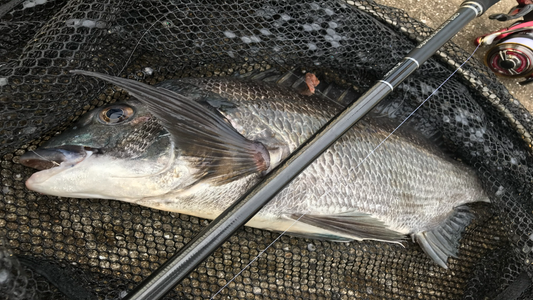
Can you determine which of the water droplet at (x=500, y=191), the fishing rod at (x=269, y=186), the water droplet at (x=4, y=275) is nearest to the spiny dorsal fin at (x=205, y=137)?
the fishing rod at (x=269, y=186)

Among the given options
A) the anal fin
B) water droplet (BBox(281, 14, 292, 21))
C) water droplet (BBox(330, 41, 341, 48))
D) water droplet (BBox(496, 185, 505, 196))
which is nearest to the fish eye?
water droplet (BBox(281, 14, 292, 21))

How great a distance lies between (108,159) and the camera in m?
1.29

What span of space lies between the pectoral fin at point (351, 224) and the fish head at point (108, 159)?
1.99ft

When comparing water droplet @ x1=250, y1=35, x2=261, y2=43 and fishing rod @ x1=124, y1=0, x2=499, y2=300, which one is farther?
water droplet @ x1=250, y1=35, x2=261, y2=43

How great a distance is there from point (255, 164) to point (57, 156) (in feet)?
2.35

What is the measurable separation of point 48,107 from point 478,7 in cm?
180

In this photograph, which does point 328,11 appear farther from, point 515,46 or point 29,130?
point 29,130

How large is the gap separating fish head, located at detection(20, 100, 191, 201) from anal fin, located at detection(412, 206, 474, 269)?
139cm

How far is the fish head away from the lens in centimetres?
125

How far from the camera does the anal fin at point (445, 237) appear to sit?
1.92 m

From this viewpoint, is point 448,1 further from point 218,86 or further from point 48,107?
point 48,107

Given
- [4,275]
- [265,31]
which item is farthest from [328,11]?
[4,275]

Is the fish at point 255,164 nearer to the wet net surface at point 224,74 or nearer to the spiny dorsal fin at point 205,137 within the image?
the spiny dorsal fin at point 205,137

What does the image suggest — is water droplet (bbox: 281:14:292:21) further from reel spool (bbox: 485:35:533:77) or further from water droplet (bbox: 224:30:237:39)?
reel spool (bbox: 485:35:533:77)
